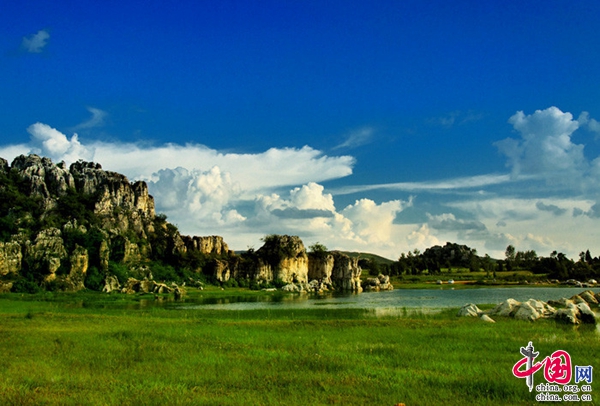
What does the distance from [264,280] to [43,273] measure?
2502 inches

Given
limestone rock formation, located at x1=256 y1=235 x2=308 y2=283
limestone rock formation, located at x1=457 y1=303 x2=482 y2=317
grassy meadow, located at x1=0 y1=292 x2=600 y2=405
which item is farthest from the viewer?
limestone rock formation, located at x1=256 y1=235 x2=308 y2=283

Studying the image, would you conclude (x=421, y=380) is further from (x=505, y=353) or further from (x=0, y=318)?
(x=0, y=318)

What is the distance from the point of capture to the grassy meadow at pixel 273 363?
13.2 metres

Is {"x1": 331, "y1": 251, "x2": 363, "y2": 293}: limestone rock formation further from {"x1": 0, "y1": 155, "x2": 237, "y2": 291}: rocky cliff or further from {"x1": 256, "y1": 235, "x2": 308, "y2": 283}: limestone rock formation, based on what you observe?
{"x1": 0, "y1": 155, "x2": 237, "y2": 291}: rocky cliff

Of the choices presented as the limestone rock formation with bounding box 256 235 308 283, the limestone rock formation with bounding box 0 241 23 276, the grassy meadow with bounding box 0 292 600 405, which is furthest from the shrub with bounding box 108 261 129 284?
the grassy meadow with bounding box 0 292 600 405

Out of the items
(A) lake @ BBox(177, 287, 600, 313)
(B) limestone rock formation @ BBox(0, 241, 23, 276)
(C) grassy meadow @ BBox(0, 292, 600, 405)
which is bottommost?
(A) lake @ BBox(177, 287, 600, 313)

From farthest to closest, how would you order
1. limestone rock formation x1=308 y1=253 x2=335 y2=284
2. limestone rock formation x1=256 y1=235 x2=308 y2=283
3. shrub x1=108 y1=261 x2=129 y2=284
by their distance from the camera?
limestone rock formation x1=308 y1=253 x2=335 y2=284, limestone rock formation x1=256 y1=235 x2=308 y2=283, shrub x1=108 y1=261 x2=129 y2=284

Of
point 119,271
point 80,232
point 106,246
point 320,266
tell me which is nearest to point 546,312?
point 119,271

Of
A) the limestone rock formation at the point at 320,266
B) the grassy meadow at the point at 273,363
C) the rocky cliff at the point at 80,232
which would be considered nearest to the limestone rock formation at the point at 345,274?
the limestone rock formation at the point at 320,266

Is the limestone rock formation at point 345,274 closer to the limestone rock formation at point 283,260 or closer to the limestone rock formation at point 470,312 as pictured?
the limestone rock formation at point 283,260

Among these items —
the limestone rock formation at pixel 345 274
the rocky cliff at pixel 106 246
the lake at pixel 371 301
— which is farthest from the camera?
the limestone rock formation at pixel 345 274

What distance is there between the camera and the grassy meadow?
518 inches

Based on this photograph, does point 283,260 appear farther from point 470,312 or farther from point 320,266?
point 470,312

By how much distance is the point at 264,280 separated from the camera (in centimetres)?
13650
